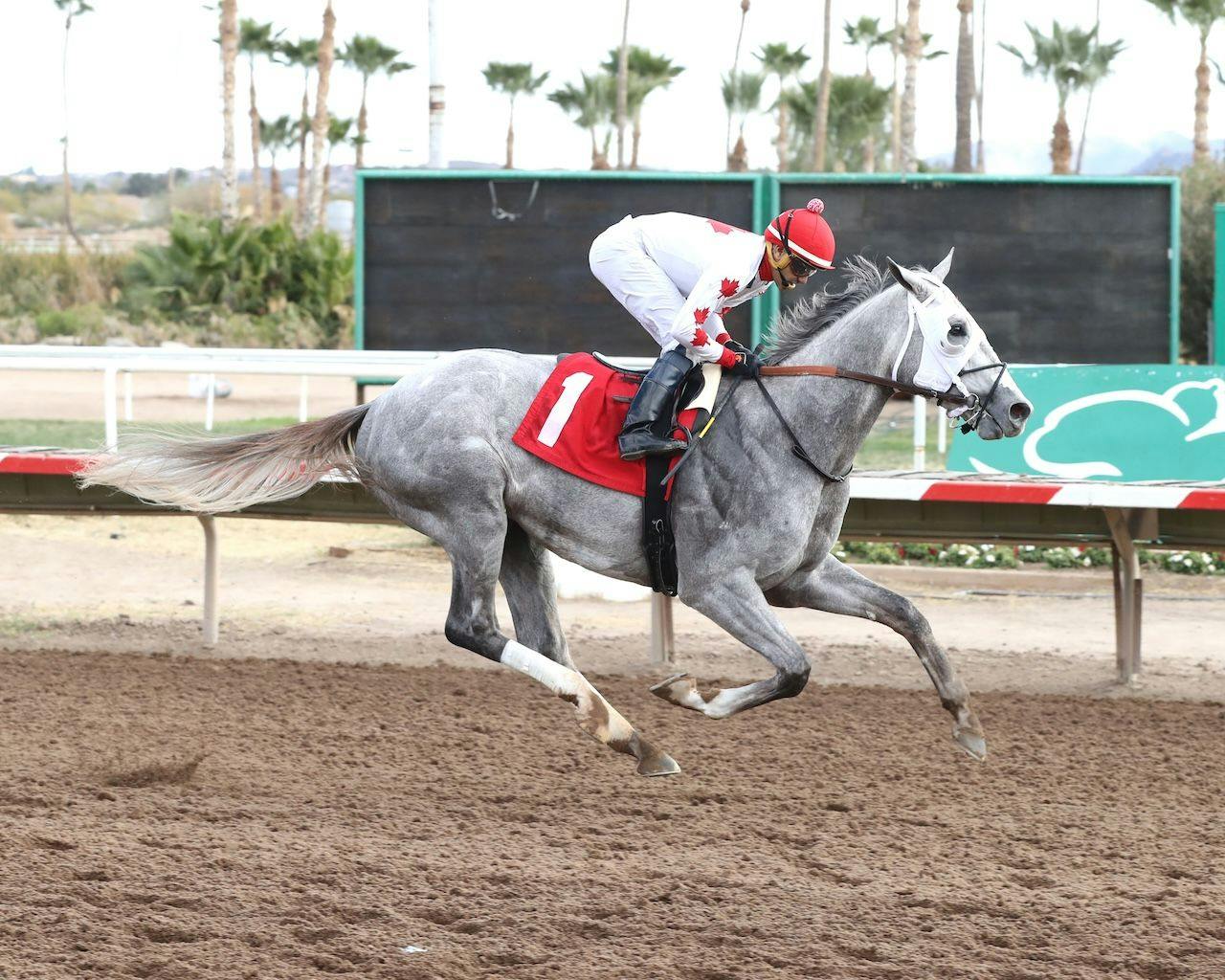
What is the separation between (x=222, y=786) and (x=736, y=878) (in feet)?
6.17

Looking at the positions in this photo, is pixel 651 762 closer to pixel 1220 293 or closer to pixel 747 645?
pixel 747 645

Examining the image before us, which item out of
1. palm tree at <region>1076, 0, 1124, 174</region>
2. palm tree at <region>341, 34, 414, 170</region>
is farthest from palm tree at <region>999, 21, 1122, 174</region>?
palm tree at <region>341, 34, 414, 170</region>

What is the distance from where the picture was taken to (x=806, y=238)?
4.78 meters

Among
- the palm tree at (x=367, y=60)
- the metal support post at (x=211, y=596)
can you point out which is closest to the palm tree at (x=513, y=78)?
the palm tree at (x=367, y=60)

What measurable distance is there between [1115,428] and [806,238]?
11.6 ft

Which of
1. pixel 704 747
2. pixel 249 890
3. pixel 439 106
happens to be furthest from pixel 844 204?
pixel 249 890

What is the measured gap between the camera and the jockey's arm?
4.80m

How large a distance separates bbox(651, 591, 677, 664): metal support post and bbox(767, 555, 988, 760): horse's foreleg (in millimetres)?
2366

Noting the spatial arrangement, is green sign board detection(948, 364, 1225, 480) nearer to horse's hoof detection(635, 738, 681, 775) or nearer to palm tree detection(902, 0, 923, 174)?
horse's hoof detection(635, 738, 681, 775)

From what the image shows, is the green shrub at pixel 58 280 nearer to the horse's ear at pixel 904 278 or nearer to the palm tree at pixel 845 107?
the palm tree at pixel 845 107

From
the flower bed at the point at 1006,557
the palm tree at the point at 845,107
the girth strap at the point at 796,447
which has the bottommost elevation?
the flower bed at the point at 1006,557

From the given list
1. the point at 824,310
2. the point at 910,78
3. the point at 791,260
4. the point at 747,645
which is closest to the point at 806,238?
the point at 791,260

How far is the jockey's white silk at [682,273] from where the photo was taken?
15.8 ft

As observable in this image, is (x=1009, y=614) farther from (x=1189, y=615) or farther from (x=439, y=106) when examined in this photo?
(x=439, y=106)
